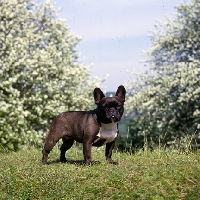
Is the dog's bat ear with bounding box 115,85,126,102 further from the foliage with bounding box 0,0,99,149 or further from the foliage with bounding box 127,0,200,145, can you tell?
the foliage with bounding box 127,0,200,145

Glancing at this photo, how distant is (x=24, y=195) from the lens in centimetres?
990

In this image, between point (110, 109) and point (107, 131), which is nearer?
point (110, 109)

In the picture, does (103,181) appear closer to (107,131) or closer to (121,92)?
(107,131)

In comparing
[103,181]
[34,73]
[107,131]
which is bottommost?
[103,181]

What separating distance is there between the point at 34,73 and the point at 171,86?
862 cm

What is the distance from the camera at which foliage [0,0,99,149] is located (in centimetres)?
2581

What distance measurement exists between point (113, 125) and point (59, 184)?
1992 millimetres

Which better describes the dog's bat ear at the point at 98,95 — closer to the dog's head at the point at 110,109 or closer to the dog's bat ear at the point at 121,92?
the dog's head at the point at 110,109

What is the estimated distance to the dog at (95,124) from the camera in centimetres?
1073

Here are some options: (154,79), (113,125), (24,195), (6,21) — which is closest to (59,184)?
(24,195)

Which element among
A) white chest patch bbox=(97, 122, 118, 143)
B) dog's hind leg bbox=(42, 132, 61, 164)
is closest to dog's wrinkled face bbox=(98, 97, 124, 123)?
white chest patch bbox=(97, 122, 118, 143)

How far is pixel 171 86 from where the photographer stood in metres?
30.3

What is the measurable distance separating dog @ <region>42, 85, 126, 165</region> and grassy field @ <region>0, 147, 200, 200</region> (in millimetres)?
579

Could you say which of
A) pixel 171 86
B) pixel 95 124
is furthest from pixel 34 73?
pixel 95 124
